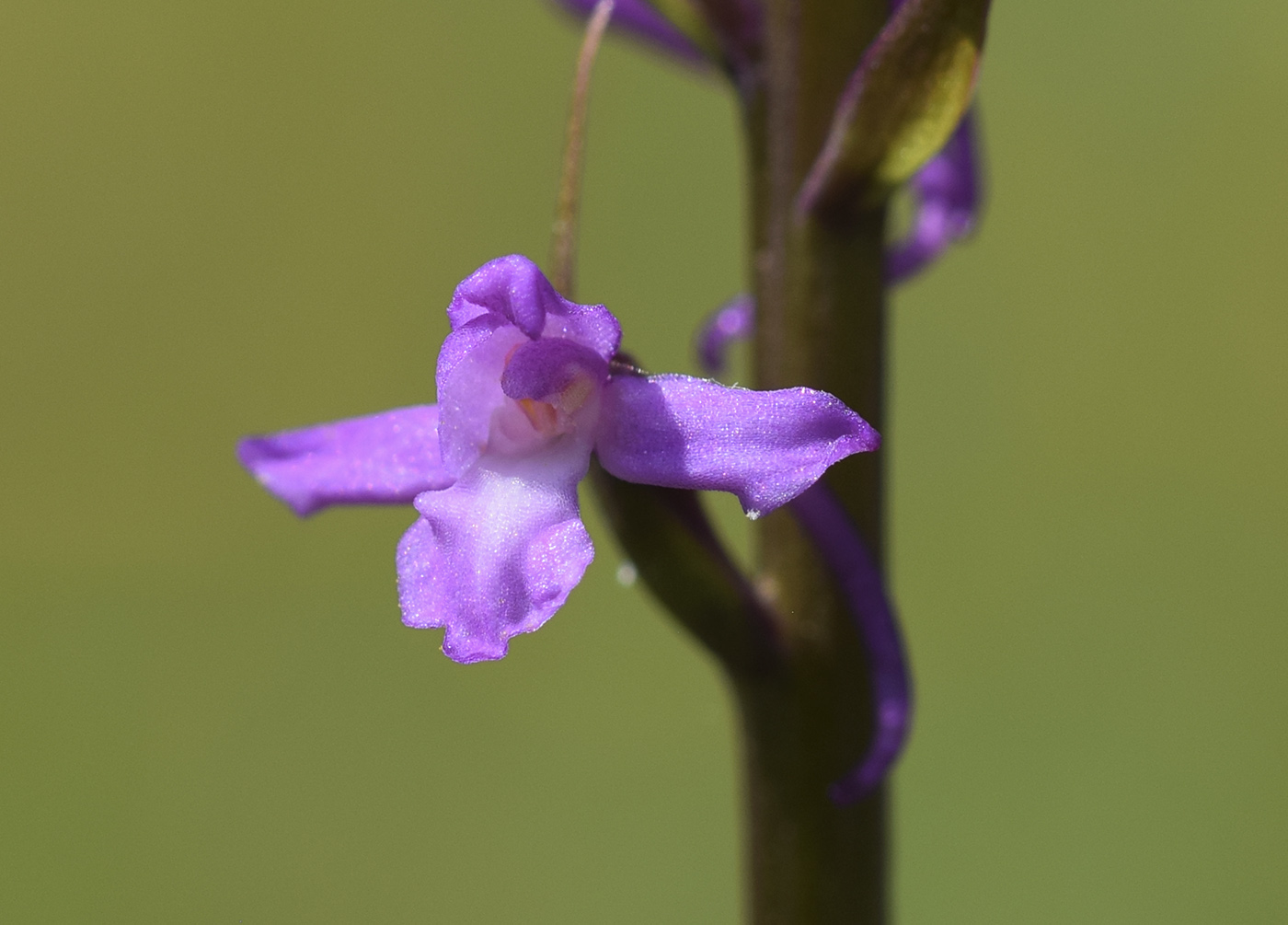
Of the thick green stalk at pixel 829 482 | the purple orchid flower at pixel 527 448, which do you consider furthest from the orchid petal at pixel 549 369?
the thick green stalk at pixel 829 482

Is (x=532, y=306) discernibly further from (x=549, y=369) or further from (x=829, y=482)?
(x=829, y=482)

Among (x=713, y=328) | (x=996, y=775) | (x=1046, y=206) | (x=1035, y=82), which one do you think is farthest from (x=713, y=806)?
(x=713, y=328)

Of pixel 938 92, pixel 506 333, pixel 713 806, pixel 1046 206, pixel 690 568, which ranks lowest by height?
pixel 713 806

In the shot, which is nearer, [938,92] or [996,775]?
[938,92]

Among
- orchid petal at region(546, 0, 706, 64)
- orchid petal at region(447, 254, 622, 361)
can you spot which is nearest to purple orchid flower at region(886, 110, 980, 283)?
orchid petal at region(546, 0, 706, 64)

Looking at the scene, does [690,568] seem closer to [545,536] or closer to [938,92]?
[545,536]

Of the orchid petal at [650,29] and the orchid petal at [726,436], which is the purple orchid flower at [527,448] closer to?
the orchid petal at [726,436]

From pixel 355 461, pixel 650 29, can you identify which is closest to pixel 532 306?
pixel 355 461
